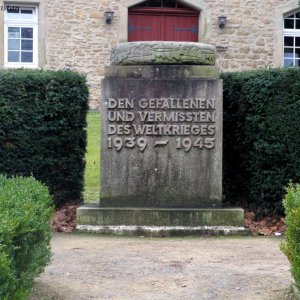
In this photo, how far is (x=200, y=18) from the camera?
21688mm

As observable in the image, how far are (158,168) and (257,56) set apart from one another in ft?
45.4

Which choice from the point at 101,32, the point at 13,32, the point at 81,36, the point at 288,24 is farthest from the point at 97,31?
the point at 288,24

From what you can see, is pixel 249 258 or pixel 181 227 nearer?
pixel 249 258

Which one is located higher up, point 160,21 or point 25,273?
point 160,21

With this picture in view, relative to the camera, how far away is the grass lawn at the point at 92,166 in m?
11.0

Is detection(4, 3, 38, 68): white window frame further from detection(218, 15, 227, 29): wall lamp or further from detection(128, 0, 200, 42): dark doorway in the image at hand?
detection(218, 15, 227, 29): wall lamp

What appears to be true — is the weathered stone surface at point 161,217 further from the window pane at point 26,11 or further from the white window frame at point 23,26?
the window pane at point 26,11

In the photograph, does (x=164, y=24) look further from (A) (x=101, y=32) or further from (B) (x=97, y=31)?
(B) (x=97, y=31)

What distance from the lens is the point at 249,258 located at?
709cm

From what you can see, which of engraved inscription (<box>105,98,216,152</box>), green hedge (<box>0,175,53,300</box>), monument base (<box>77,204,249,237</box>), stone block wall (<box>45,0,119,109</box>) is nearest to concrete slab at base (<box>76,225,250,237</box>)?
monument base (<box>77,204,249,237</box>)

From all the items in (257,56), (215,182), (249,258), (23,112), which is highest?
(257,56)

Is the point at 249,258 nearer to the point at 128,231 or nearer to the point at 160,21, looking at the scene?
the point at 128,231

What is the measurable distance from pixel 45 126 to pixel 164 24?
44.2 feet

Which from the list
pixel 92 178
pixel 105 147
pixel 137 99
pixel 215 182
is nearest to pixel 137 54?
pixel 137 99
